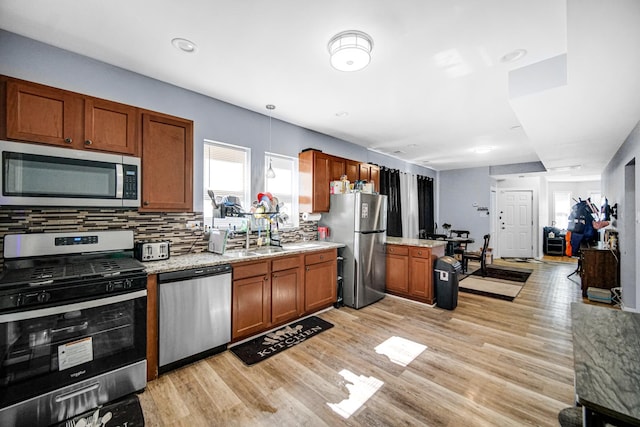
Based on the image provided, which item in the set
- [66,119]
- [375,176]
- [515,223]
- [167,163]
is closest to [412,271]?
[375,176]

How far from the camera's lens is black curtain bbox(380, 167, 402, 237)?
5797 mm

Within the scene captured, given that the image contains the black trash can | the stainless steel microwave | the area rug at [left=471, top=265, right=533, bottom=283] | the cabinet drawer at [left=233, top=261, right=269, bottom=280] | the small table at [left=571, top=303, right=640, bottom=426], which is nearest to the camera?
the small table at [left=571, top=303, right=640, bottom=426]

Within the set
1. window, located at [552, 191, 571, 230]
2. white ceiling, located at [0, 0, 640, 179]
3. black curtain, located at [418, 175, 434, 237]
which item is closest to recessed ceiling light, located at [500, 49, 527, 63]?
white ceiling, located at [0, 0, 640, 179]

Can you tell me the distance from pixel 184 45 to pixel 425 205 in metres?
6.67

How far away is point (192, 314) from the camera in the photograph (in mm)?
2344

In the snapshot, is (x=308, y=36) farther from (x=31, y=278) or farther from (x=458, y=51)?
(x=31, y=278)

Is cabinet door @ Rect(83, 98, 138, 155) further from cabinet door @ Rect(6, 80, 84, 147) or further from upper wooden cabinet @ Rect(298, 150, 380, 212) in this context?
upper wooden cabinet @ Rect(298, 150, 380, 212)

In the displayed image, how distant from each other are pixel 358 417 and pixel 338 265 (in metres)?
2.26

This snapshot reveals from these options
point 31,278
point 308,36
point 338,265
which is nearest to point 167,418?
point 31,278

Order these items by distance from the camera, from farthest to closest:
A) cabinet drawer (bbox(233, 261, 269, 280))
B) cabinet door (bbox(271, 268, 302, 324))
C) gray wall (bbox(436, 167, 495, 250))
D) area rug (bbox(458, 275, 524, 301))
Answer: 1. gray wall (bbox(436, 167, 495, 250))
2. area rug (bbox(458, 275, 524, 301))
3. cabinet door (bbox(271, 268, 302, 324))
4. cabinet drawer (bbox(233, 261, 269, 280))

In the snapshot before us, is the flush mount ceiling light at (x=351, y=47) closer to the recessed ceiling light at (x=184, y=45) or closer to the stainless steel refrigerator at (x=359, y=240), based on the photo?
the recessed ceiling light at (x=184, y=45)

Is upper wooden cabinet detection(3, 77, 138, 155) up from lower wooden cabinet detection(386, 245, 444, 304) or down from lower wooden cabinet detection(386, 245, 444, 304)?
up

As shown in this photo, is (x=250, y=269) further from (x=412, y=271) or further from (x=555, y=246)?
(x=555, y=246)

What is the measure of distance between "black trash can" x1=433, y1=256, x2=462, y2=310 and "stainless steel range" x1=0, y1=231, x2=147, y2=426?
11.7ft
